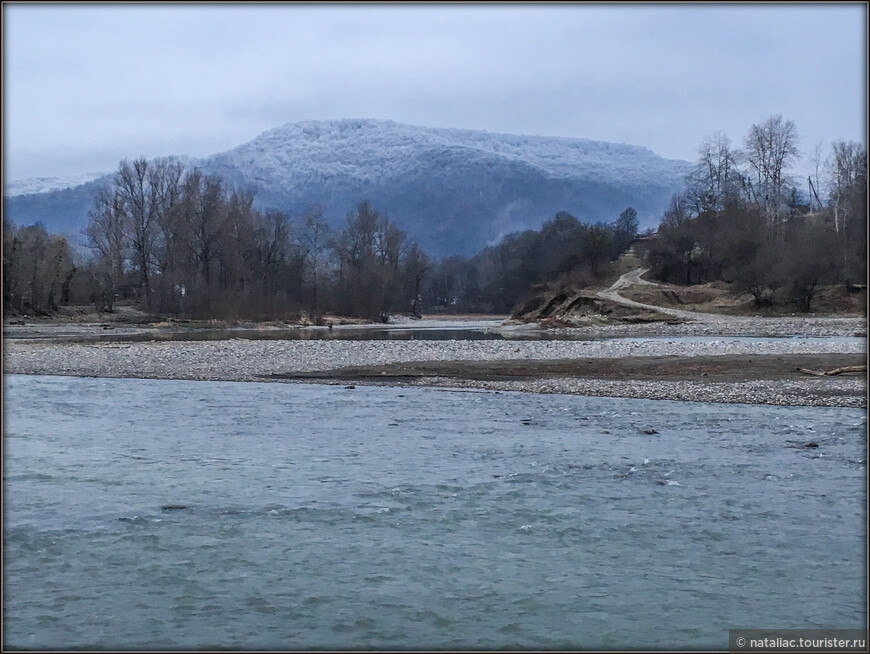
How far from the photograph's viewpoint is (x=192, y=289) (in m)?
82.9

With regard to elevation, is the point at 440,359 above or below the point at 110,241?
below

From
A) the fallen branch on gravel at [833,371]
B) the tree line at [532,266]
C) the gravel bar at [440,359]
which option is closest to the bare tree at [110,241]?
the tree line at [532,266]

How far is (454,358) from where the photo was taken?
116ft

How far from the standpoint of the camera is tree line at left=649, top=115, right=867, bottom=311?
2425 inches

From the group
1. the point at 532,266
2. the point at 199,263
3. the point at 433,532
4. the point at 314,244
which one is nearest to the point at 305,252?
the point at 199,263

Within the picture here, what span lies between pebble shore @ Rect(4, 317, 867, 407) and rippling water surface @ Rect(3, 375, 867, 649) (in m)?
3.99

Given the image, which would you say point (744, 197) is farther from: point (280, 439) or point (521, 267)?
point (280, 439)

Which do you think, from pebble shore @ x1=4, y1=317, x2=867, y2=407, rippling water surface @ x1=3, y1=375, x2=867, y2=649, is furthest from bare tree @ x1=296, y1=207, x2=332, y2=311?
rippling water surface @ x1=3, y1=375, x2=867, y2=649

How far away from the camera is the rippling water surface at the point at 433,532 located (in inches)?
323

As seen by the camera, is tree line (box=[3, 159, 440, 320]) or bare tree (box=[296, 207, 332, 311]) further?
bare tree (box=[296, 207, 332, 311])

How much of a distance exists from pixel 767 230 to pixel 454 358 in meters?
50.2

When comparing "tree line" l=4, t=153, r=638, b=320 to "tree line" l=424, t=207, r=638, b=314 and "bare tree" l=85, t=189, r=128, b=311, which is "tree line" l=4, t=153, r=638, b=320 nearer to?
"bare tree" l=85, t=189, r=128, b=311

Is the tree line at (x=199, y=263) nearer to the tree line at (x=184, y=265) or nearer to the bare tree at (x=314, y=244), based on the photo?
the tree line at (x=184, y=265)

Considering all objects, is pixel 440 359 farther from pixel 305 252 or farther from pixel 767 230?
pixel 305 252
